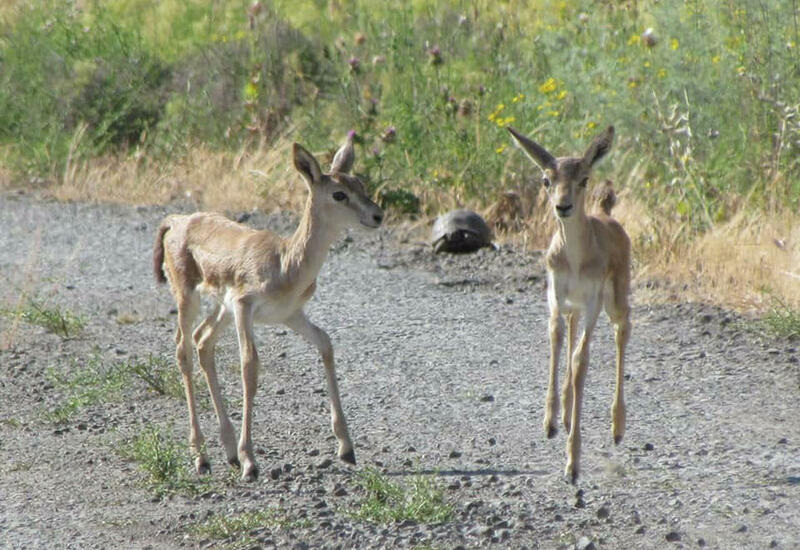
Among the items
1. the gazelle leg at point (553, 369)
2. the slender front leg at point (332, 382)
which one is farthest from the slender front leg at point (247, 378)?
the gazelle leg at point (553, 369)

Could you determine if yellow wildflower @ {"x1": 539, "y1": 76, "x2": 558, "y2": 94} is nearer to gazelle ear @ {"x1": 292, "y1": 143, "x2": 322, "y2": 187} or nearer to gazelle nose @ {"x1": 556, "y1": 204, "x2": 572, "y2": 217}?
gazelle ear @ {"x1": 292, "y1": 143, "x2": 322, "y2": 187}

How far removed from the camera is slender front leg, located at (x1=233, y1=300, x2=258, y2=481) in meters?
7.30

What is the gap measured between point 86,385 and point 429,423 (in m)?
2.33

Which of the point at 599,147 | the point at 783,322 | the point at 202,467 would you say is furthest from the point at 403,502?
the point at 783,322

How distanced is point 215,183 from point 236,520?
28.9 ft

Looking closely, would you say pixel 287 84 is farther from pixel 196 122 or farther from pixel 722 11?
pixel 722 11

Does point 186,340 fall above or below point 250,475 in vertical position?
→ above

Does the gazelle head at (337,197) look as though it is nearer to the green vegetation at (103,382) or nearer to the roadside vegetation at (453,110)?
the green vegetation at (103,382)

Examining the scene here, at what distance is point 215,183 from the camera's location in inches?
594

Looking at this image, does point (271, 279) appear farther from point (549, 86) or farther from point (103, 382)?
point (549, 86)

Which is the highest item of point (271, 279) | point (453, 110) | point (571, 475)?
point (271, 279)

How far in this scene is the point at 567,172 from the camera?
7105 millimetres

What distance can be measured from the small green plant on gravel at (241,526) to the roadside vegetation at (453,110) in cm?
452

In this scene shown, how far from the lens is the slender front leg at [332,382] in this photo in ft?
24.6
